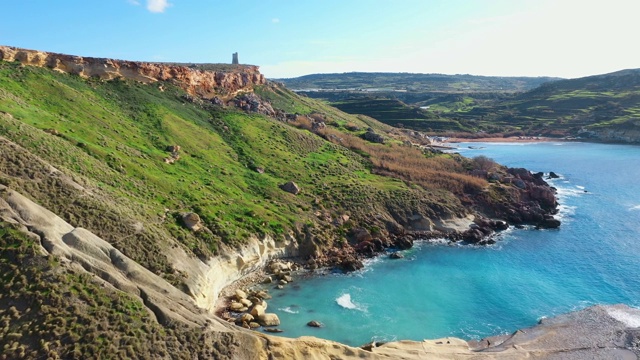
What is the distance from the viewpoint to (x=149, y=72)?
8519 centimetres

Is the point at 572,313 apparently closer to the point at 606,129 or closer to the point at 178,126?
the point at 178,126

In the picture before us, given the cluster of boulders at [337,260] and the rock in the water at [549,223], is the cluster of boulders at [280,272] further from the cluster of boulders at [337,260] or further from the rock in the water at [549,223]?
the rock in the water at [549,223]

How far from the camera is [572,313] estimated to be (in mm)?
43938

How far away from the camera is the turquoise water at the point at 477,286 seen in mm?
41500

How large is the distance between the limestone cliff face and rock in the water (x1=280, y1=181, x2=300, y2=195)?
37.6 meters

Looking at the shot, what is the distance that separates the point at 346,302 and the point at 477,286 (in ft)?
52.6

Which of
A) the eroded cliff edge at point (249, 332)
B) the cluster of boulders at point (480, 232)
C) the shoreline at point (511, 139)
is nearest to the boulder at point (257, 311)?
the eroded cliff edge at point (249, 332)

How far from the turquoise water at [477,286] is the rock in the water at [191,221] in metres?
11.1

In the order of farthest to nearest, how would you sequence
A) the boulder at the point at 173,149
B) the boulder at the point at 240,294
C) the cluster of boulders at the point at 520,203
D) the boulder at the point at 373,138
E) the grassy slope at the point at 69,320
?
the boulder at the point at 373,138, the cluster of boulders at the point at 520,203, the boulder at the point at 173,149, the boulder at the point at 240,294, the grassy slope at the point at 69,320

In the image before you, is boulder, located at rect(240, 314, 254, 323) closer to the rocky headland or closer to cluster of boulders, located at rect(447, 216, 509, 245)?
the rocky headland

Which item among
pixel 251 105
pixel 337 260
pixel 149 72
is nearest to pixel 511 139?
pixel 251 105

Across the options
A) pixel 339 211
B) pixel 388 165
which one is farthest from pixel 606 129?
pixel 339 211

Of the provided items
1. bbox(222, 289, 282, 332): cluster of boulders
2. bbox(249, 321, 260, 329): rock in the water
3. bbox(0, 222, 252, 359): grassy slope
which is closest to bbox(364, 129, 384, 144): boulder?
bbox(222, 289, 282, 332): cluster of boulders

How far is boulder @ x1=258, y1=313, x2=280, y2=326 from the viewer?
131 feet
